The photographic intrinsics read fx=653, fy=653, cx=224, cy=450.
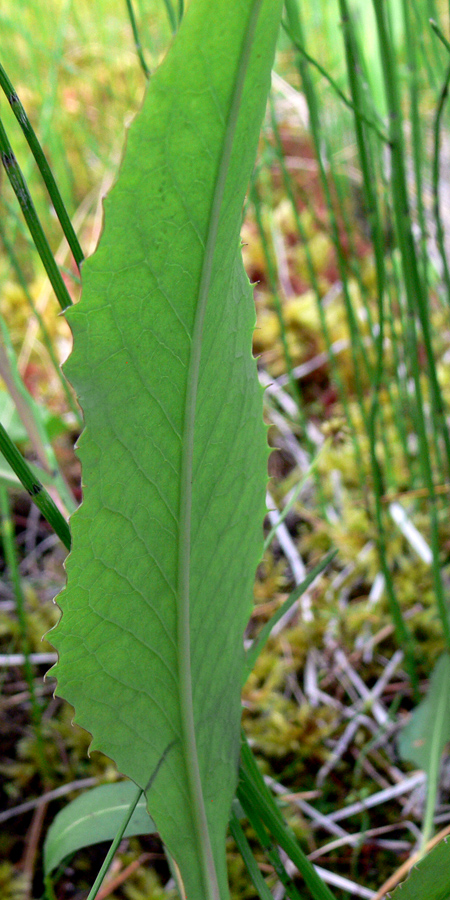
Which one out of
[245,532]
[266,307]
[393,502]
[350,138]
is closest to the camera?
[245,532]

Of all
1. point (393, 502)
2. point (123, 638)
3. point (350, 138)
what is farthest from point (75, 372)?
point (350, 138)

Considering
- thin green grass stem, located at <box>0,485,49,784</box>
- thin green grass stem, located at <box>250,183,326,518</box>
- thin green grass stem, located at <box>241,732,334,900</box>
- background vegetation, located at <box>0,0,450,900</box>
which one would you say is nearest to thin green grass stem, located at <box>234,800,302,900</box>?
thin green grass stem, located at <box>241,732,334,900</box>

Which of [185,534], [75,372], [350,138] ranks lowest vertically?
[185,534]

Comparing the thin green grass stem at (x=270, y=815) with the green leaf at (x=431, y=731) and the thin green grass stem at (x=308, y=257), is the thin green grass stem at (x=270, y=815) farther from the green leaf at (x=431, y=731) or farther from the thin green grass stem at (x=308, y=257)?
the thin green grass stem at (x=308, y=257)

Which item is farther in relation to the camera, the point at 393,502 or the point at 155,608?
the point at 393,502

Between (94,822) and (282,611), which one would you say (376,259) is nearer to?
(282,611)

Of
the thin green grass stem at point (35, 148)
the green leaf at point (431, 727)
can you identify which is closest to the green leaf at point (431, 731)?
the green leaf at point (431, 727)

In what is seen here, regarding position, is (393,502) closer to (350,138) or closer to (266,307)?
(266,307)
